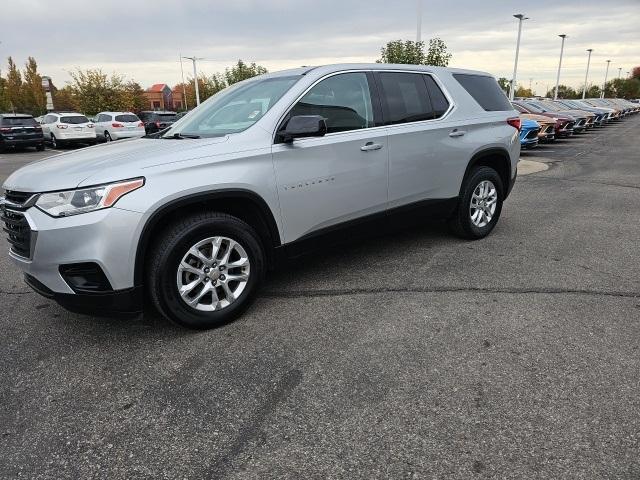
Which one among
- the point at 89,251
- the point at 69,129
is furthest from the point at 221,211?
the point at 69,129

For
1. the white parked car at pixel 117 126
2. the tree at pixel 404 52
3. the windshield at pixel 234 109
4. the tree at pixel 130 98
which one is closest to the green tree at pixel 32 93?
the tree at pixel 130 98

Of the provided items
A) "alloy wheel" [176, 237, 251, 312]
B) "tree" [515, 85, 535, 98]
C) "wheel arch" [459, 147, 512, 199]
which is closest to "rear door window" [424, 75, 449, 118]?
"wheel arch" [459, 147, 512, 199]

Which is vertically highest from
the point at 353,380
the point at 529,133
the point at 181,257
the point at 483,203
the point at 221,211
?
the point at 221,211

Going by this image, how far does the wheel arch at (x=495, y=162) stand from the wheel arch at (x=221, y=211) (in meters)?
2.44

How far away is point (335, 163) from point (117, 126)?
20679mm

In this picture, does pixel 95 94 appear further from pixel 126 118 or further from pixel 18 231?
pixel 18 231

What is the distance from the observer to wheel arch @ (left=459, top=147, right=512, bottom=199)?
5.21m

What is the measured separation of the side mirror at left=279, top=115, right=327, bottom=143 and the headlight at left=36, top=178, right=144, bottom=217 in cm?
114

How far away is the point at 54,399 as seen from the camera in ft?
9.11

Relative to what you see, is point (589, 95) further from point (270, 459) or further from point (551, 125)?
point (270, 459)

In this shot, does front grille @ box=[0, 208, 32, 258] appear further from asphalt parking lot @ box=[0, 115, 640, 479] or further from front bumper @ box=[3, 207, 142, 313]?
asphalt parking lot @ box=[0, 115, 640, 479]

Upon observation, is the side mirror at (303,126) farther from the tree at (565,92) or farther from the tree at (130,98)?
the tree at (565,92)

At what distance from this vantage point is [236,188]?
3367 millimetres

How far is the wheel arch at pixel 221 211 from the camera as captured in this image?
10.1ft
